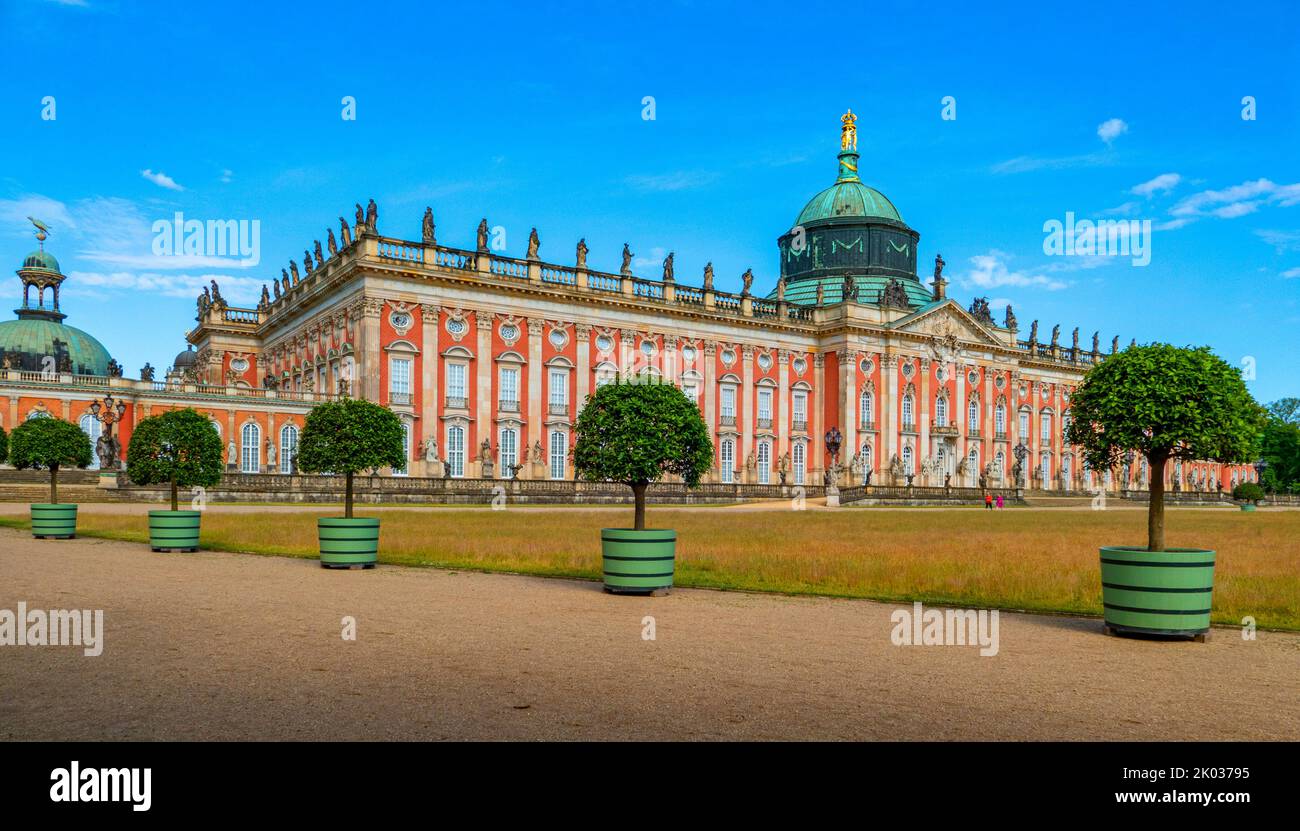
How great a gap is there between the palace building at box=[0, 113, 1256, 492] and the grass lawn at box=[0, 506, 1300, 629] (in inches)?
619

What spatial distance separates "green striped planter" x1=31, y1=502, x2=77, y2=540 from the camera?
70.5ft

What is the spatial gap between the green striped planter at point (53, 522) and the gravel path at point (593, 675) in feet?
31.5

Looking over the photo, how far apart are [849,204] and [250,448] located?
4674cm

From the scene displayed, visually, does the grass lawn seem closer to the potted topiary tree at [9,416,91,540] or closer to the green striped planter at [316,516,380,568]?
the green striped planter at [316,516,380,568]

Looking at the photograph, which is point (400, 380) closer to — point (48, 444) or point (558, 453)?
point (558, 453)

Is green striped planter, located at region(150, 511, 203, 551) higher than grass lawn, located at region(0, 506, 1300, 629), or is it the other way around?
green striped planter, located at region(150, 511, 203, 551)

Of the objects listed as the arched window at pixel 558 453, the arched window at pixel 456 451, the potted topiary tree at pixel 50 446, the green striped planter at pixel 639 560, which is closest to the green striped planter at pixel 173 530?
the potted topiary tree at pixel 50 446

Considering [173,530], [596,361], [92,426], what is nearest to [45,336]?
[92,426]

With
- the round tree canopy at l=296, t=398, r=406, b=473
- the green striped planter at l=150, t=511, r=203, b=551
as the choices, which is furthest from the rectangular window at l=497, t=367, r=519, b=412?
the green striped planter at l=150, t=511, r=203, b=551

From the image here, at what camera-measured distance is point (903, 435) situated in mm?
66062

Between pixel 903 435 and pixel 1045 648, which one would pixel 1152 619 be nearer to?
pixel 1045 648

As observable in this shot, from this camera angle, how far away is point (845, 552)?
1917 centimetres

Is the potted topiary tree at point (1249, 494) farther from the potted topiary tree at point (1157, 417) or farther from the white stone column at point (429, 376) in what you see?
the potted topiary tree at point (1157, 417)
